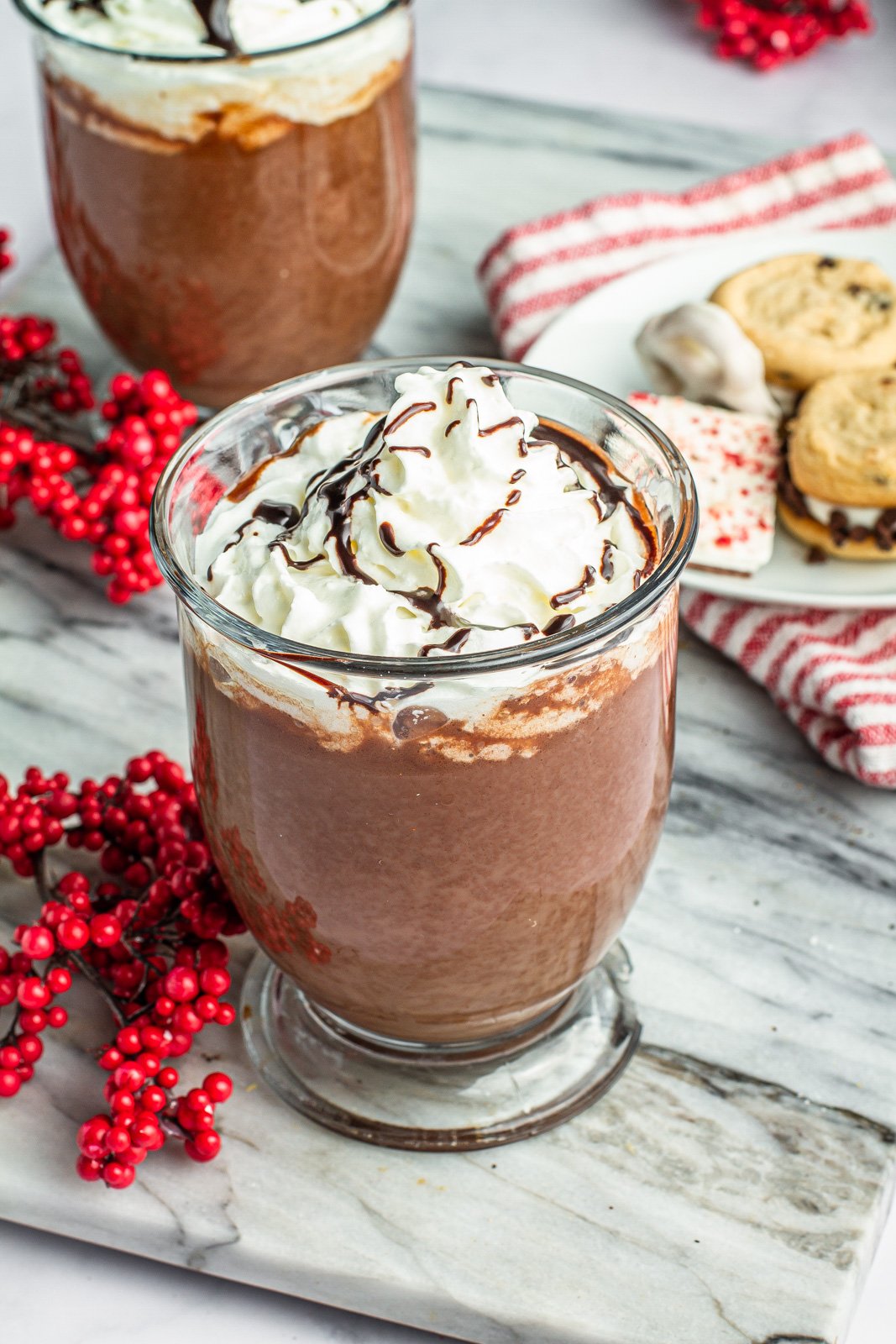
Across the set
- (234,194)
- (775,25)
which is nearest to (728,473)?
(234,194)

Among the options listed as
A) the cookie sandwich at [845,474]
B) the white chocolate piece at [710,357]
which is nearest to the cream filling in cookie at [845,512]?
the cookie sandwich at [845,474]

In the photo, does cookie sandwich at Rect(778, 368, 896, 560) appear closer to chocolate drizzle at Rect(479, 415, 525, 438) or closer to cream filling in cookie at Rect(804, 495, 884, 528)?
cream filling in cookie at Rect(804, 495, 884, 528)

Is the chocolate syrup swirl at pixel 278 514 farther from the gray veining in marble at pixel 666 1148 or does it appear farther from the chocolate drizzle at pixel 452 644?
the gray veining in marble at pixel 666 1148

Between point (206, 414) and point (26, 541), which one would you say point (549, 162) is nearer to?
point (206, 414)

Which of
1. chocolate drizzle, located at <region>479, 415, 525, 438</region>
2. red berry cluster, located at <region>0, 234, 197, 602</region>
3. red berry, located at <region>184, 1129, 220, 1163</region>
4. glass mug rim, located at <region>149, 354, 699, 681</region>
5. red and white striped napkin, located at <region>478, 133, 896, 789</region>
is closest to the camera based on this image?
glass mug rim, located at <region>149, 354, 699, 681</region>

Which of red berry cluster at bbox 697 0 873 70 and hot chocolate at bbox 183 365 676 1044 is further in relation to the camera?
red berry cluster at bbox 697 0 873 70

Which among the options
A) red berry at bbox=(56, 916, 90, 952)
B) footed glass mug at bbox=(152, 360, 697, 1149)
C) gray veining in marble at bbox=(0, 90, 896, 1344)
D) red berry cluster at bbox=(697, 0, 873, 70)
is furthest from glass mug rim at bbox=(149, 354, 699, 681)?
red berry cluster at bbox=(697, 0, 873, 70)

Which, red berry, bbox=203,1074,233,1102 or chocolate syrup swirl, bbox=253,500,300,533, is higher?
chocolate syrup swirl, bbox=253,500,300,533
